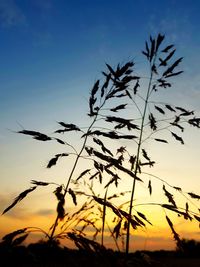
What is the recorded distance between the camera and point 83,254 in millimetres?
2863

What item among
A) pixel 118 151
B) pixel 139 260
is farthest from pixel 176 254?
pixel 139 260

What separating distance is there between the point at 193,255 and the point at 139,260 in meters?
6.92

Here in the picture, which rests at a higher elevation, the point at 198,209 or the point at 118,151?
the point at 118,151

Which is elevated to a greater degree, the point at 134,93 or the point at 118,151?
the point at 134,93

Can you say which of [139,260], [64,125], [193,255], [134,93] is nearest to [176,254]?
[193,255]

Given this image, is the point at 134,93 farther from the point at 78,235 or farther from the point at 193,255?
the point at 193,255

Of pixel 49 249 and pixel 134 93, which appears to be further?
pixel 134 93

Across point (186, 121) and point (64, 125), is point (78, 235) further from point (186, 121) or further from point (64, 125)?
point (186, 121)

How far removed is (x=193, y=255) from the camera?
31.8 ft

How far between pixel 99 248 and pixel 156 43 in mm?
4489

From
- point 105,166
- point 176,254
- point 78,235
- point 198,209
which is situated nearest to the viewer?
point 78,235

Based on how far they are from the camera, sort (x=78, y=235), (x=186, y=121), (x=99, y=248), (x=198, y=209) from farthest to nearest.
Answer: (x=186, y=121)
(x=198, y=209)
(x=78, y=235)
(x=99, y=248)

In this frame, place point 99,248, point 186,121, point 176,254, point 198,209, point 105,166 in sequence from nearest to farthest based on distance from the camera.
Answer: point 99,248, point 105,166, point 198,209, point 186,121, point 176,254

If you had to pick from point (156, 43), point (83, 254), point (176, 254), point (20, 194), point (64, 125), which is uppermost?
point (156, 43)
